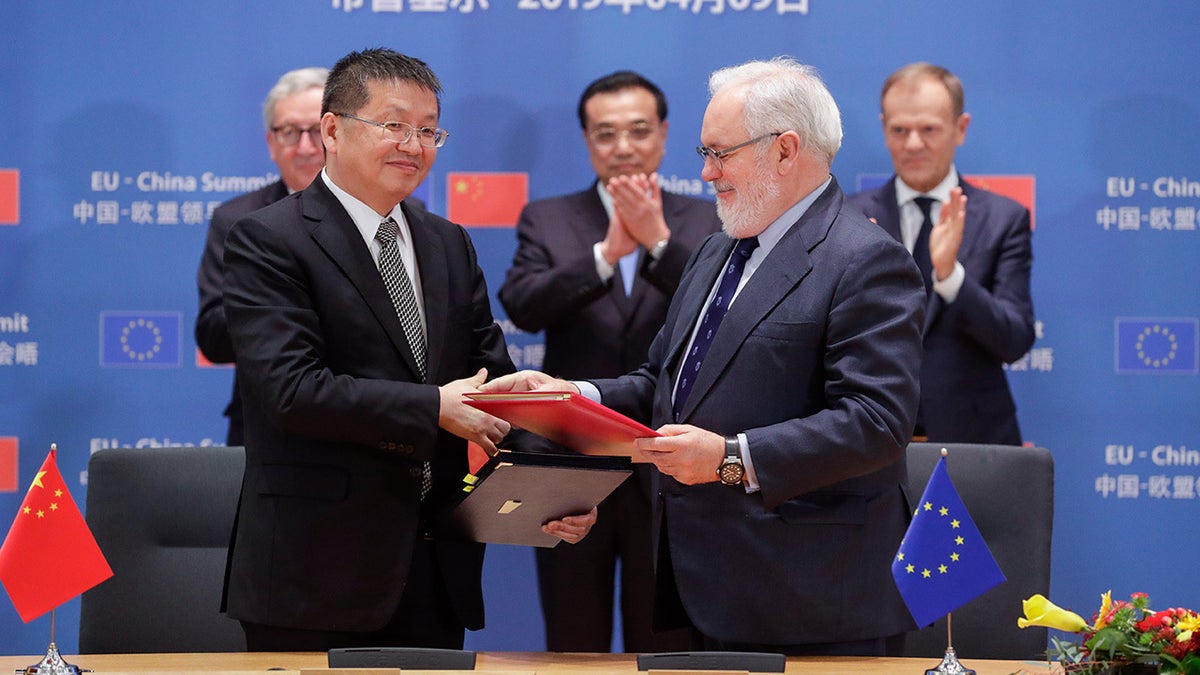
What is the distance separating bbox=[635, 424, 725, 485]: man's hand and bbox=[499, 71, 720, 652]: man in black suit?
145 centimetres

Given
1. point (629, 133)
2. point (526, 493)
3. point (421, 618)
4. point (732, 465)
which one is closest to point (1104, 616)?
point (732, 465)

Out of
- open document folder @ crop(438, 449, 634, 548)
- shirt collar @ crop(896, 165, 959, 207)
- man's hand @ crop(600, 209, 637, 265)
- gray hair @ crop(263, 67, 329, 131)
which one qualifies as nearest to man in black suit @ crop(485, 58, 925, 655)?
open document folder @ crop(438, 449, 634, 548)

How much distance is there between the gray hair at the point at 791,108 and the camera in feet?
9.07

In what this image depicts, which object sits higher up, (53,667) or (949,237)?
(949,237)

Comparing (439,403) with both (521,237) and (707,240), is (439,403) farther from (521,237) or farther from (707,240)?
(521,237)

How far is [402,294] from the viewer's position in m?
2.88

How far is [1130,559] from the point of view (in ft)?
15.7

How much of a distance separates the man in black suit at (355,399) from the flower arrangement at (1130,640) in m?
1.06

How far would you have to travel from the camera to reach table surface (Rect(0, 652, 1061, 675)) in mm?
2389

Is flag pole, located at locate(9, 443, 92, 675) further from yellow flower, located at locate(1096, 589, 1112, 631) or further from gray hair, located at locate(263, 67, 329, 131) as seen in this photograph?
gray hair, located at locate(263, 67, 329, 131)

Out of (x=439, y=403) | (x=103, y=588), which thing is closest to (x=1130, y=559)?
(x=439, y=403)

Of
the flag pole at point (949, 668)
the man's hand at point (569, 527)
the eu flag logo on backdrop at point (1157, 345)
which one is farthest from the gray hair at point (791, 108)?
the eu flag logo on backdrop at point (1157, 345)

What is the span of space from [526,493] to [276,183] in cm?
209

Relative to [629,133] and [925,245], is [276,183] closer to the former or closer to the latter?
[629,133]
